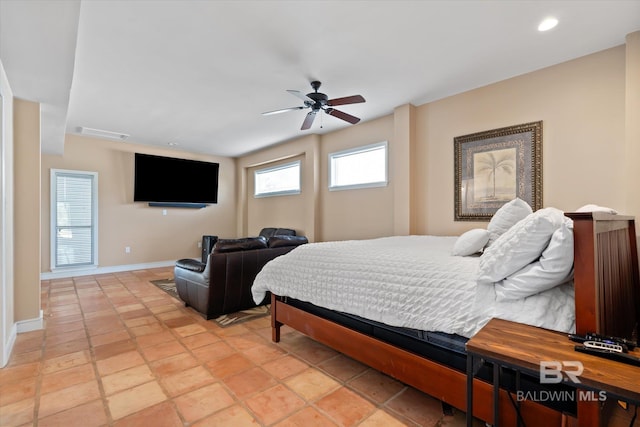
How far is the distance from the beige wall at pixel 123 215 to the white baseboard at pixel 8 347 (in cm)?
322

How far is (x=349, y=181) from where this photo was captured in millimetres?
5086

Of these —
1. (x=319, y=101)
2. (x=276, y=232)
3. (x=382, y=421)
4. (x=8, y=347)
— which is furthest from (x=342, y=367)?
(x=276, y=232)

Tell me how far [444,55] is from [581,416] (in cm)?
288

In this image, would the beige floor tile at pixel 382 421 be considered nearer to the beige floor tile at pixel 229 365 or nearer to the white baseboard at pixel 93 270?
the beige floor tile at pixel 229 365

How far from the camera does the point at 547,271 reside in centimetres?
117

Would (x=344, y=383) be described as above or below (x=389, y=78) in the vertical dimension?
below

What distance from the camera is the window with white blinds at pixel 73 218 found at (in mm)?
5184

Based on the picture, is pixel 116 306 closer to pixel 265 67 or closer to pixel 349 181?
pixel 265 67

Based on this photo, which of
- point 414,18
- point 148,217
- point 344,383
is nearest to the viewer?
point 344,383

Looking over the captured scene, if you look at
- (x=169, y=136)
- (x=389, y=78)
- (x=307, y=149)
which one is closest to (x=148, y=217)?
(x=169, y=136)

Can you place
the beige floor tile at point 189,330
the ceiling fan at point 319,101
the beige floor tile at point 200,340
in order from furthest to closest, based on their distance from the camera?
the ceiling fan at point 319,101 < the beige floor tile at point 189,330 < the beige floor tile at point 200,340

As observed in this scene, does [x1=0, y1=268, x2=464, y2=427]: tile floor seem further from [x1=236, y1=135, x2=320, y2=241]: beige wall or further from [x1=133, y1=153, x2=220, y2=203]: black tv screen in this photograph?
[x1=133, y1=153, x2=220, y2=203]: black tv screen

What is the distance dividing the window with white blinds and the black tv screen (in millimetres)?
777

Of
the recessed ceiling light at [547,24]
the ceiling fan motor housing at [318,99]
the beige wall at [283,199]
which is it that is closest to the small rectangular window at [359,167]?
the beige wall at [283,199]
